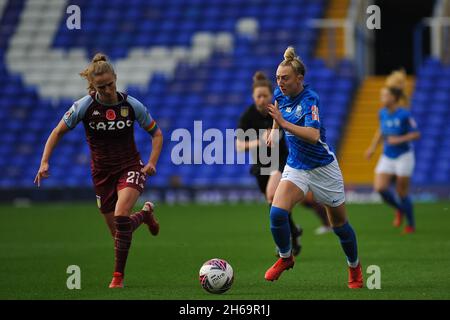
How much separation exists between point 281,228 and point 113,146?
180 cm

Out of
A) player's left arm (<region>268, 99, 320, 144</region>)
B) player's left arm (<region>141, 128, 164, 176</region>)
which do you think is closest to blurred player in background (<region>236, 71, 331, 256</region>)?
player's left arm (<region>141, 128, 164, 176</region>)

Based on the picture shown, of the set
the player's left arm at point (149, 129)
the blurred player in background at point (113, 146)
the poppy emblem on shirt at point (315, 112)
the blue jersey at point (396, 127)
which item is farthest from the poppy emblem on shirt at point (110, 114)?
the blue jersey at point (396, 127)

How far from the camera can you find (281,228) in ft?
28.0

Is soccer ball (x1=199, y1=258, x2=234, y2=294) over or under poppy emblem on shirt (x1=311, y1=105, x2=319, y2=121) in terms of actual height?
under

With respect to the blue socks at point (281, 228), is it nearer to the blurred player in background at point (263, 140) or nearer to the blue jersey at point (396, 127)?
the blurred player in background at point (263, 140)

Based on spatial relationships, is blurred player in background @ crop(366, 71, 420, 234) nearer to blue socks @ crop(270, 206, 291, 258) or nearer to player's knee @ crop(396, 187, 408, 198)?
player's knee @ crop(396, 187, 408, 198)

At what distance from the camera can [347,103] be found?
25203mm

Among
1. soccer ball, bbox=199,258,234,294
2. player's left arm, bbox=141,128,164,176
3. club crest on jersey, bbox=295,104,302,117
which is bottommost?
soccer ball, bbox=199,258,234,294

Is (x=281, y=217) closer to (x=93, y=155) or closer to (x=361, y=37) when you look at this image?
(x=93, y=155)

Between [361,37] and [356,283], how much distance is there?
60.8 feet

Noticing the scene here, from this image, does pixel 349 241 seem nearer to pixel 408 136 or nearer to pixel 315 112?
pixel 315 112

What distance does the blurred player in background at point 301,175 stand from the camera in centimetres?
841

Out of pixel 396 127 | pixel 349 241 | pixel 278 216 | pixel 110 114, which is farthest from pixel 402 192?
pixel 110 114

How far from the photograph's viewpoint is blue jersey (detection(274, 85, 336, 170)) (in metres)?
8.38
